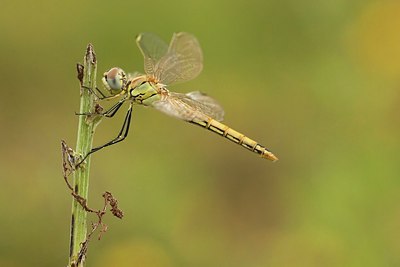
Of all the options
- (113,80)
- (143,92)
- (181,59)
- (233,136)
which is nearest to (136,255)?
(233,136)

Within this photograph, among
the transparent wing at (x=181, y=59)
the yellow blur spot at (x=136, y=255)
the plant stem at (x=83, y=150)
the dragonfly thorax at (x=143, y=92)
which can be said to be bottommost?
the plant stem at (x=83, y=150)

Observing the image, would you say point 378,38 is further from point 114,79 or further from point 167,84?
point 114,79

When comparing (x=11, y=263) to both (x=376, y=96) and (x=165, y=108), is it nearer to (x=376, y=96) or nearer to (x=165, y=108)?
(x=165, y=108)

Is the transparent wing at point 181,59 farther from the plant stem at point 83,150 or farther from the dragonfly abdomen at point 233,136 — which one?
the plant stem at point 83,150

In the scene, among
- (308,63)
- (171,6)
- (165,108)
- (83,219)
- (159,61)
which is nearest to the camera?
(83,219)

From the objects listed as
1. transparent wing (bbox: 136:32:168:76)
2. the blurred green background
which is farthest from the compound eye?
the blurred green background

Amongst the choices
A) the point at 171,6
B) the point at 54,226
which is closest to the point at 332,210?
the point at 54,226

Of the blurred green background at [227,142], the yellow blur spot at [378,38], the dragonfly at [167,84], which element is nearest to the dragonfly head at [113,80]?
the dragonfly at [167,84]

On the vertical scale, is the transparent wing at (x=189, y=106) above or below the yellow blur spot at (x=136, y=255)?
above
